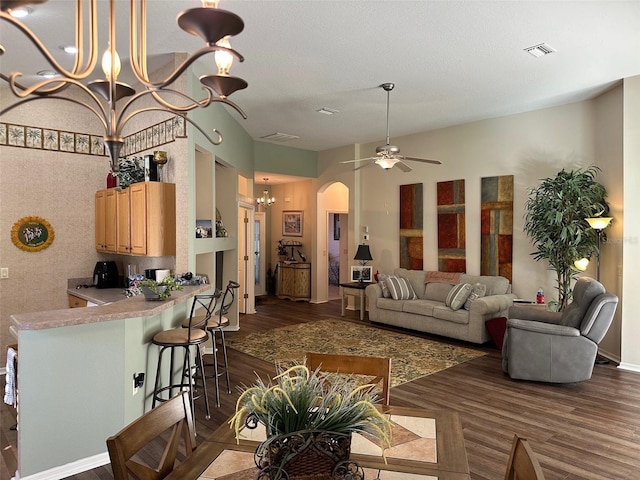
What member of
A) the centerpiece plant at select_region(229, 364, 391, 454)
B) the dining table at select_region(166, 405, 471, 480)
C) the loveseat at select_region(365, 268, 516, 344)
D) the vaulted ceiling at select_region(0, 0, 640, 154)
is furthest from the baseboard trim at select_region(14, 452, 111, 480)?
the loveseat at select_region(365, 268, 516, 344)

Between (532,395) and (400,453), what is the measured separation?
3.31m

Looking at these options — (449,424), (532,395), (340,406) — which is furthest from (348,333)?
(340,406)

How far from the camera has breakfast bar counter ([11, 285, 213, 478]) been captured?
2727 millimetres

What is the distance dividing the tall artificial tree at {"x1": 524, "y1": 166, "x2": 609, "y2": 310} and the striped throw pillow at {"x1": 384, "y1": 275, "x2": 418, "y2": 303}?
82.4 inches

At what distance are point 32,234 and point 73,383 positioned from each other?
2.87 m

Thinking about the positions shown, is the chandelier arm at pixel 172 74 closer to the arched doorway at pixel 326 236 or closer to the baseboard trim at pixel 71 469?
the baseboard trim at pixel 71 469

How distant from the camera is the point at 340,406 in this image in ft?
4.07

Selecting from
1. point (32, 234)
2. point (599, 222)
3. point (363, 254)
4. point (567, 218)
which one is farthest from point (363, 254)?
point (32, 234)

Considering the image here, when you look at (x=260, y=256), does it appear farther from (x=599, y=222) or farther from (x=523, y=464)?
(x=523, y=464)

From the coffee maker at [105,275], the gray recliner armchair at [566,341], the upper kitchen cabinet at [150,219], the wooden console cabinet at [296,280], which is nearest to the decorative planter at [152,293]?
the upper kitchen cabinet at [150,219]

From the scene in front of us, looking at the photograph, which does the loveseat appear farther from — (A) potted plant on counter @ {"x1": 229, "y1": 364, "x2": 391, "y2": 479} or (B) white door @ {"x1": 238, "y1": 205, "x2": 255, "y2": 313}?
(A) potted plant on counter @ {"x1": 229, "y1": 364, "x2": 391, "y2": 479}

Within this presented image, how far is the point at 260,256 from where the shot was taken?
10.6 metres

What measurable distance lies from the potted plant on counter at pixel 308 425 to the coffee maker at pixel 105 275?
448 cm

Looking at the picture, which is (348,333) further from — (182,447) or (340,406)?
(340,406)
